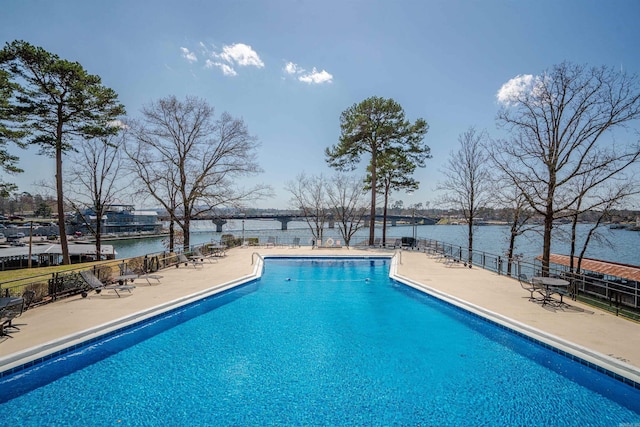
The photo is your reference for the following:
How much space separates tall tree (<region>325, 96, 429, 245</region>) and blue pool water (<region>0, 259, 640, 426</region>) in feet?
51.4

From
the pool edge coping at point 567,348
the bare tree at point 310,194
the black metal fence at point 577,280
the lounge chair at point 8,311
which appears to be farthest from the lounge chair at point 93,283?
the bare tree at point 310,194

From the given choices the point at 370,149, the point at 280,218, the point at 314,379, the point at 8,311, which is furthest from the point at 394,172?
the point at 280,218

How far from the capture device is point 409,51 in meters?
13.7

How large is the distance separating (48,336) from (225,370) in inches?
144

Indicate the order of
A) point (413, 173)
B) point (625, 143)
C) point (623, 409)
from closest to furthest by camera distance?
point (623, 409)
point (625, 143)
point (413, 173)

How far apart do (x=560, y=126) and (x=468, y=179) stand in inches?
278

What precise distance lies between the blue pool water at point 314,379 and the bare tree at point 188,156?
12398 millimetres

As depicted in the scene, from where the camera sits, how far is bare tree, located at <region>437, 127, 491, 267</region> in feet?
57.4

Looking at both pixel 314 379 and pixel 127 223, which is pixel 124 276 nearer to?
pixel 314 379

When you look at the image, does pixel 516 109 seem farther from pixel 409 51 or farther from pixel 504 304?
pixel 504 304

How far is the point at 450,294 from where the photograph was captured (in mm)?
9703

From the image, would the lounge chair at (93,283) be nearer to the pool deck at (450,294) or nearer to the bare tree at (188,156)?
the pool deck at (450,294)

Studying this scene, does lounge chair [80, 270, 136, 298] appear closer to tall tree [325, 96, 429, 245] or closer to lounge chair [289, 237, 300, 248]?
lounge chair [289, 237, 300, 248]

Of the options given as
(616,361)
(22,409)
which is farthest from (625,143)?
(22,409)
